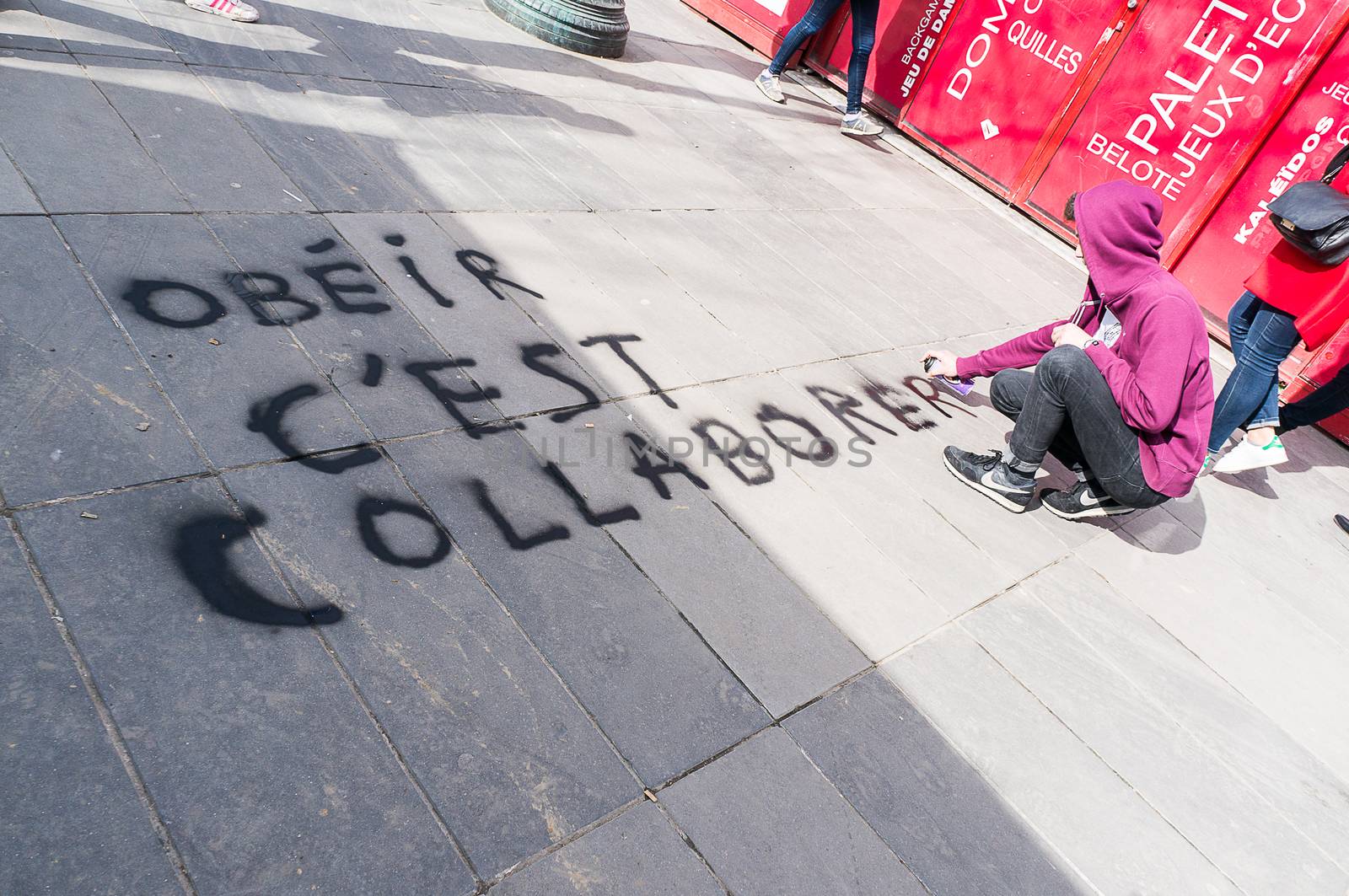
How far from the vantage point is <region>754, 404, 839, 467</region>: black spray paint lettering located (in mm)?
3672

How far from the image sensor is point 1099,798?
267 centimetres

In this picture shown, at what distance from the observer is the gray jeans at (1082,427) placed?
3.44 metres

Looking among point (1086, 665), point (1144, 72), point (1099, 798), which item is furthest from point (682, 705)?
point (1144, 72)

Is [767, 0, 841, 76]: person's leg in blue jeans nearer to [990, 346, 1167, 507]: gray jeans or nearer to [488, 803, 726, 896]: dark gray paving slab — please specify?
[990, 346, 1167, 507]: gray jeans


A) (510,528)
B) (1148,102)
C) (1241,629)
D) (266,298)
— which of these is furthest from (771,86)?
(510,528)

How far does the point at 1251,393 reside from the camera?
4645mm

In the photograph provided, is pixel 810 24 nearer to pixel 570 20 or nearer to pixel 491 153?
pixel 570 20

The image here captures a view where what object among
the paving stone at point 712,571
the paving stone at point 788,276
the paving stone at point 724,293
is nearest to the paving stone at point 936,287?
the paving stone at point 788,276

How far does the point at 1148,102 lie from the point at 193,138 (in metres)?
6.38

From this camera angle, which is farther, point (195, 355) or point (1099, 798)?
point (195, 355)

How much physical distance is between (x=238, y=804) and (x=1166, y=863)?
2473mm

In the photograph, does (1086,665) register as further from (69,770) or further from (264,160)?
(264,160)

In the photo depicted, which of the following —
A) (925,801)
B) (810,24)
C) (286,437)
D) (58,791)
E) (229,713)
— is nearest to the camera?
(58,791)

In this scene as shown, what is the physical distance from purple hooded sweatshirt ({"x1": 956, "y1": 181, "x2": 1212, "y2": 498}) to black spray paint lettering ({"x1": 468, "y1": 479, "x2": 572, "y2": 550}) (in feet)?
7.11
